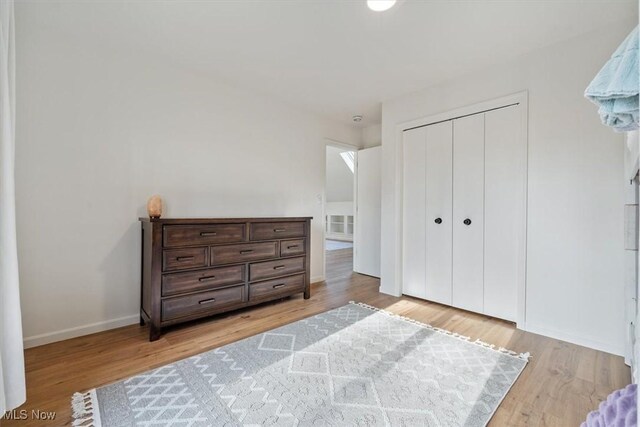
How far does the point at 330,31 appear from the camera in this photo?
2.07 meters

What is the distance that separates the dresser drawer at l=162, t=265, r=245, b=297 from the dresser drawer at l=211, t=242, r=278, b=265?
0.24 ft

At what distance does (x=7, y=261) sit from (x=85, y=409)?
0.80m

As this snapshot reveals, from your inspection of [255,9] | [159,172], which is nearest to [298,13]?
[255,9]

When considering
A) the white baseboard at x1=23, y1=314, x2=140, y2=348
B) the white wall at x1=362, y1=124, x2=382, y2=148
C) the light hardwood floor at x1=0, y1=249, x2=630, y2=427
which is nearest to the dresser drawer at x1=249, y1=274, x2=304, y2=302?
the light hardwood floor at x1=0, y1=249, x2=630, y2=427

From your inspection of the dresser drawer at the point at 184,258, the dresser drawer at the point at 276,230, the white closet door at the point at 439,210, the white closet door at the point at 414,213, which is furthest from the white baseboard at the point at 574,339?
the dresser drawer at the point at 184,258

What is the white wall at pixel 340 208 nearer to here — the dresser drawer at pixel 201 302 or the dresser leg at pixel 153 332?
the dresser drawer at pixel 201 302

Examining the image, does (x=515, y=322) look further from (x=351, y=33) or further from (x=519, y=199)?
(x=351, y=33)

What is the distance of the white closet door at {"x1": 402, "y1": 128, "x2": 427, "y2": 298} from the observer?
312 centimetres

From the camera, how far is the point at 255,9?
1.86 m

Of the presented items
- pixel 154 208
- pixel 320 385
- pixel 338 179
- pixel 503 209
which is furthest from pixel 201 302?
pixel 338 179

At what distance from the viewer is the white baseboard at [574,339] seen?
1.97 m

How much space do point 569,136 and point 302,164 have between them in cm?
264

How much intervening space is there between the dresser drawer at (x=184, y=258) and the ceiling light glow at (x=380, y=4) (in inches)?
85.3
